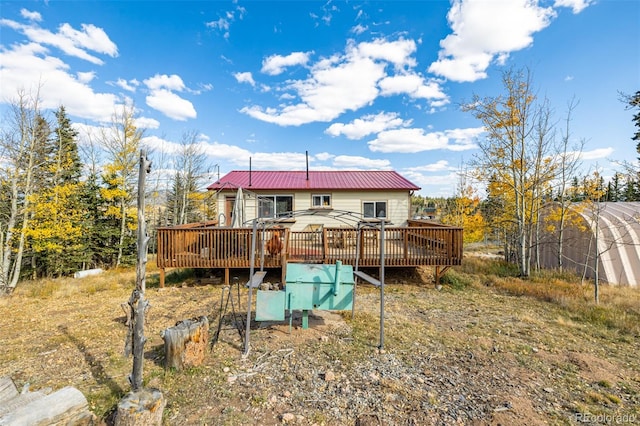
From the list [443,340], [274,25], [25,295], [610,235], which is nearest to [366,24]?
[274,25]

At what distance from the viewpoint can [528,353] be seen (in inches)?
162

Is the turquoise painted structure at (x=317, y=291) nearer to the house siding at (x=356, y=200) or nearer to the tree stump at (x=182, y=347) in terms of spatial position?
the tree stump at (x=182, y=347)

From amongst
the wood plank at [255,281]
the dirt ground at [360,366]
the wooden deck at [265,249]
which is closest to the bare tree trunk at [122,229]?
the wooden deck at [265,249]

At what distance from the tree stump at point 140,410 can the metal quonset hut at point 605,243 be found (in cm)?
1117

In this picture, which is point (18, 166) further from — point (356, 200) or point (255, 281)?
point (356, 200)

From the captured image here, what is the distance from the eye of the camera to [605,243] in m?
9.37

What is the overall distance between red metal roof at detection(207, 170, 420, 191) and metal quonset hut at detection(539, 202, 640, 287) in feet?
20.9

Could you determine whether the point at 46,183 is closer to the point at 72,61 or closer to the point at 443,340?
the point at 72,61

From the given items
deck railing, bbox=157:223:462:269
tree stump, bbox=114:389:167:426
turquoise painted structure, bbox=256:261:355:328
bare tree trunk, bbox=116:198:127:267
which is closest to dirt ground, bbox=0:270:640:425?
tree stump, bbox=114:389:167:426

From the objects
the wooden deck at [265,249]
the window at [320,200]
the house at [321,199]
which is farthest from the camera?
the window at [320,200]

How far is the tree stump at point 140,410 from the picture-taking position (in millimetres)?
2295

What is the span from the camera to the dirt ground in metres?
2.79

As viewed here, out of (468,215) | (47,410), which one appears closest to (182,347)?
(47,410)

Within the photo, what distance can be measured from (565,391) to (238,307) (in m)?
5.63
